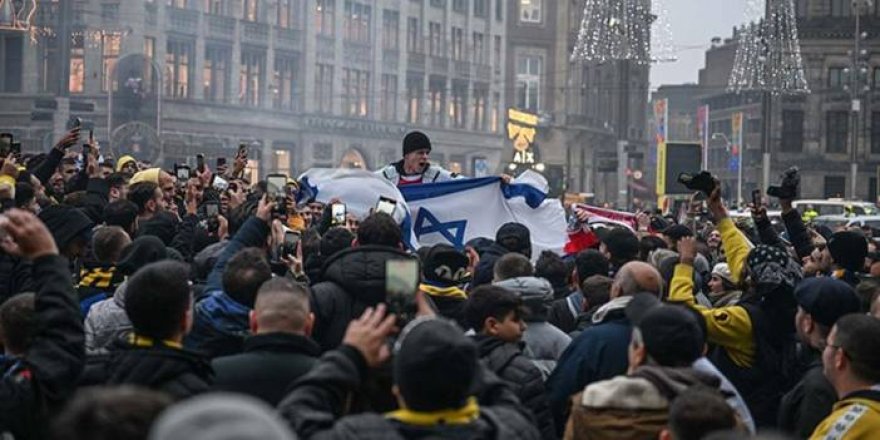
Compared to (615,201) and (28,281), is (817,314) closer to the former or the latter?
(28,281)

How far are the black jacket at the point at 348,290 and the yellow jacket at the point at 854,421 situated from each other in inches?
88.5

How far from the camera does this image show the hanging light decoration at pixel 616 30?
45.8 metres

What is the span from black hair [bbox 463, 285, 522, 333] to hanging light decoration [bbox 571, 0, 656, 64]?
127 feet

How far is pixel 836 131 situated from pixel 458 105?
22.0m

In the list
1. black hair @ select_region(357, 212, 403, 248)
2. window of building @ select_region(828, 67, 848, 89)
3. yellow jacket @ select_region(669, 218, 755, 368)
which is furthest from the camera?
window of building @ select_region(828, 67, 848, 89)

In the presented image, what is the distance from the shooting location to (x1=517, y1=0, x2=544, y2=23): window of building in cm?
7956

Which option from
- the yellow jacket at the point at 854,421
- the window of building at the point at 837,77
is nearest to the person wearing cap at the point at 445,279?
the yellow jacket at the point at 854,421

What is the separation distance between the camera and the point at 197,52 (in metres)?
52.7

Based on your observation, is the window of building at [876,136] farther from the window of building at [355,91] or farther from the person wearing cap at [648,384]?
the person wearing cap at [648,384]

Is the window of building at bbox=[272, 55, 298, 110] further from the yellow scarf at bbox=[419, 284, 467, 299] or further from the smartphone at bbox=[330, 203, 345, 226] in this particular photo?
the yellow scarf at bbox=[419, 284, 467, 299]

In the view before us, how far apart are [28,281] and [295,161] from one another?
5105 cm

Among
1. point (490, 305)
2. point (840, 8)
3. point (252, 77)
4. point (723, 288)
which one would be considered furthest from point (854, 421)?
point (840, 8)

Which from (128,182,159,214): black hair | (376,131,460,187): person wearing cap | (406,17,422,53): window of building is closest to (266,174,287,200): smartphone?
(376,131,460,187): person wearing cap

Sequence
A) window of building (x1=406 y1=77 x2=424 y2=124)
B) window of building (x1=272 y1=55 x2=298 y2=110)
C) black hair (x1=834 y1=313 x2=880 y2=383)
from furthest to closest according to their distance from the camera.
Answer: window of building (x1=406 y1=77 x2=424 y2=124) < window of building (x1=272 y1=55 x2=298 y2=110) < black hair (x1=834 y1=313 x2=880 y2=383)
